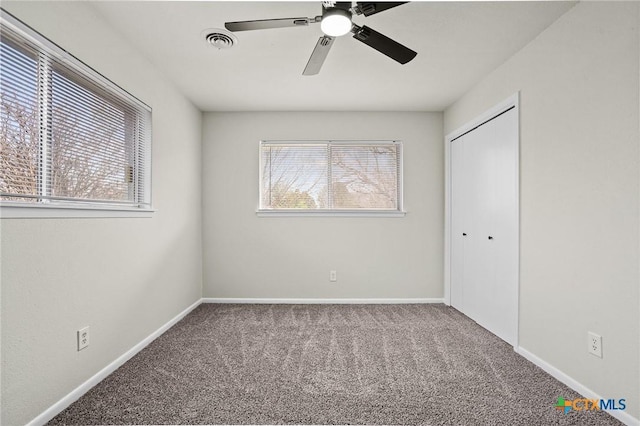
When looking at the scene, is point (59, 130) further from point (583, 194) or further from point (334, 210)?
point (583, 194)

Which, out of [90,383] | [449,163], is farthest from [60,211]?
[449,163]

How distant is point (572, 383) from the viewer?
1.94 metres

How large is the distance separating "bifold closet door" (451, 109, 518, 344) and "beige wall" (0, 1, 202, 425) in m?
2.95

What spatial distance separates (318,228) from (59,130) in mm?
2615

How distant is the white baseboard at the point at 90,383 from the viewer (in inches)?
64.1

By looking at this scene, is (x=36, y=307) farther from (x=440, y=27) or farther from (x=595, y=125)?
(x=595, y=125)

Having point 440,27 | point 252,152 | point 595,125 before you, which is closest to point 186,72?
point 252,152

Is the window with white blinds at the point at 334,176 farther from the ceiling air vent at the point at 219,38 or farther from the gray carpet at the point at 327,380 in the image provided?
the ceiling air vent at the point at 219,38

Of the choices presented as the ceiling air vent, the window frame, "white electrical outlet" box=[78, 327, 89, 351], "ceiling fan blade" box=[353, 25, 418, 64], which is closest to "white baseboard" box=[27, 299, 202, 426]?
"white electrical outlet" box=[78, 327, 89, 351]

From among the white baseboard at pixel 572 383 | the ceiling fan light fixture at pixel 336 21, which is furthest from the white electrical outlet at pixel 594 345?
the ceiling fan light fixture at pixel 336 21

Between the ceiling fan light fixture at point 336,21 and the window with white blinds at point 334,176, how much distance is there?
7.61 ft

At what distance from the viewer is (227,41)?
7.55ft

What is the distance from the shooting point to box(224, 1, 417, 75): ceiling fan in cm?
150

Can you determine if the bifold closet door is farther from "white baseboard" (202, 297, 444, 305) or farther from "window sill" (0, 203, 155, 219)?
"window sill" (0, 203, 155, 219)
